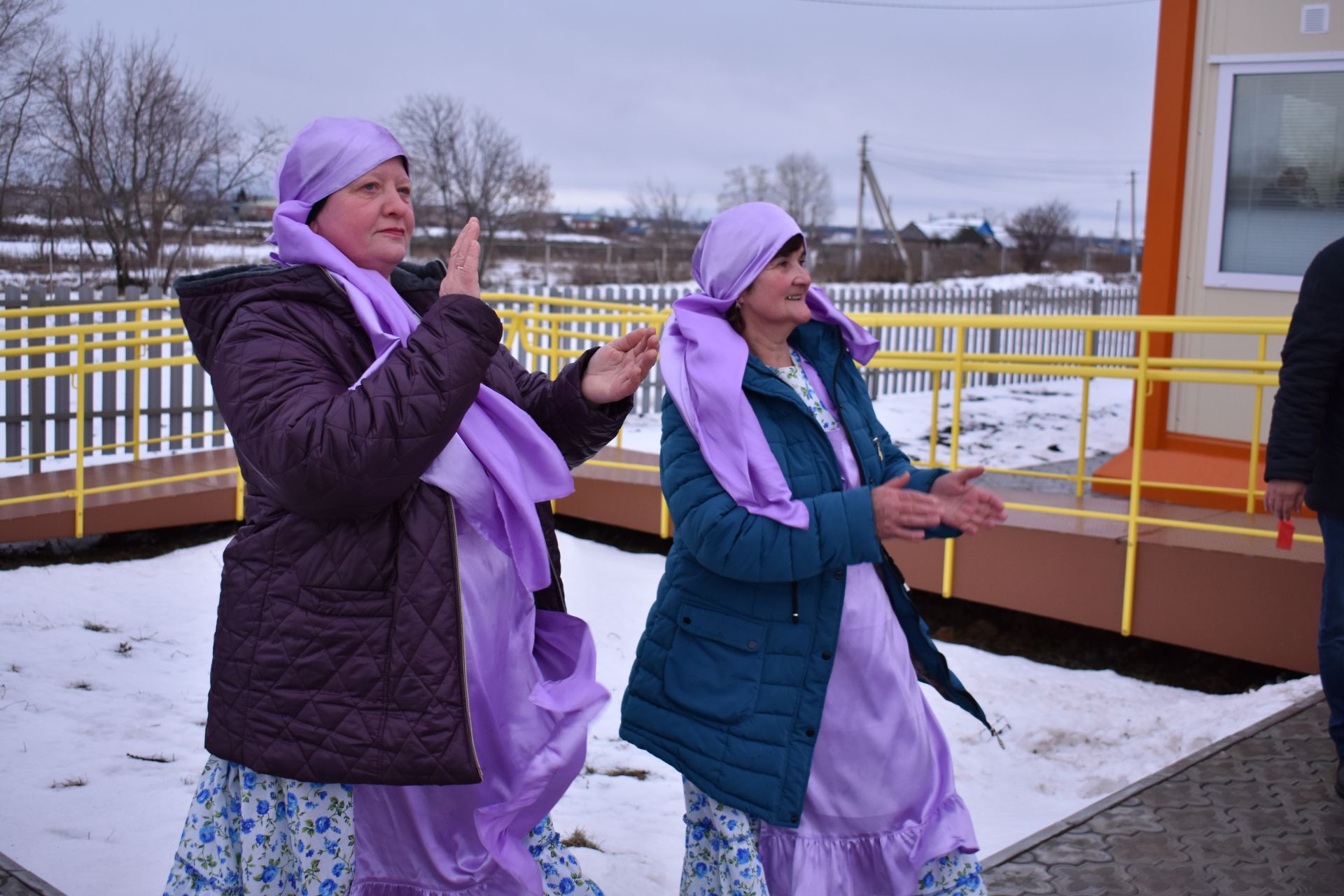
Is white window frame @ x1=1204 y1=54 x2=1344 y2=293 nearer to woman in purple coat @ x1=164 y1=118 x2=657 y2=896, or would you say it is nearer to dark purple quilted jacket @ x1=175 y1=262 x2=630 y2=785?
woman in purple coat @ x1=164 y1=118 x2=657 y2=896

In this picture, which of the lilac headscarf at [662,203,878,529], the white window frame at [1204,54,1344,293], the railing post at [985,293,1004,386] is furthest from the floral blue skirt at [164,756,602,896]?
the railing post at [985,293,1004,386]

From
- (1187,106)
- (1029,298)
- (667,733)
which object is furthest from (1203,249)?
(1029,298)

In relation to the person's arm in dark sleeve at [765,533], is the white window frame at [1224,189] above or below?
above

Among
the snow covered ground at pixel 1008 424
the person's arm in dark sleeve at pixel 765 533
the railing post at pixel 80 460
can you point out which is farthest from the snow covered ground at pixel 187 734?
the snow covered ground at pixel 1008 424

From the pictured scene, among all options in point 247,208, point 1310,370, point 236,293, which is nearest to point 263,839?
point 236,293

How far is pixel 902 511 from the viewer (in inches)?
92.2

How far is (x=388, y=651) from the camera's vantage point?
2045mm

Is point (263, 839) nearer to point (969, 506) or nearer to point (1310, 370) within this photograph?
point (969, 506)

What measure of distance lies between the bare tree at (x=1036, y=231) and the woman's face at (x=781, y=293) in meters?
35.6

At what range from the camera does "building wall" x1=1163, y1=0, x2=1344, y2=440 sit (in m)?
6.88

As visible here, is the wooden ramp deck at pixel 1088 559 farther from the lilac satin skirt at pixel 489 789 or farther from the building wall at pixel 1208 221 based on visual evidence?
the lilac satin skirt at pixel 489 789

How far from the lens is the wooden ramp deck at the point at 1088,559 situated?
15.7ft

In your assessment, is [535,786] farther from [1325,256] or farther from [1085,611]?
[1085,611]

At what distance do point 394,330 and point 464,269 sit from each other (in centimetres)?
16
